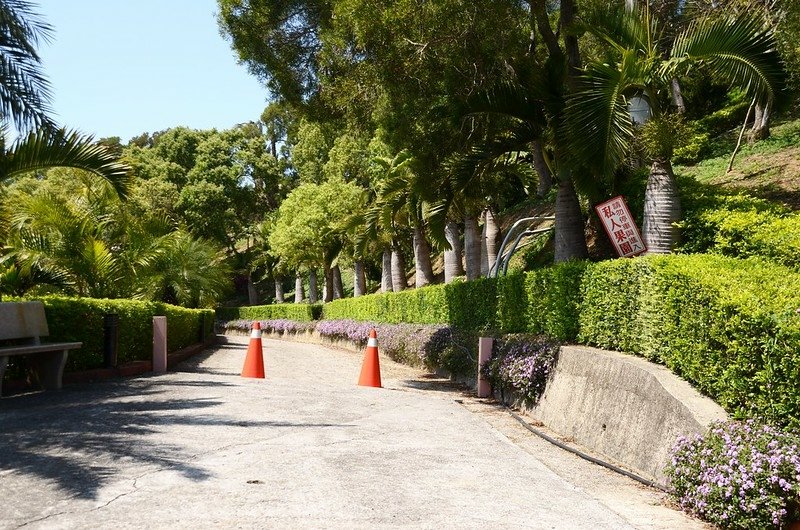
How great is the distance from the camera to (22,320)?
9.25 m

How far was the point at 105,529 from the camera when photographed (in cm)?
398

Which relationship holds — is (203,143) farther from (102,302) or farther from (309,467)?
(309,467)

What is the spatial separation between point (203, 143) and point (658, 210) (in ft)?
168

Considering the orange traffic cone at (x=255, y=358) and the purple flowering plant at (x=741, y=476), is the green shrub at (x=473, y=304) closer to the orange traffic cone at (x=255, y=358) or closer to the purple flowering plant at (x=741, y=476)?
the orange traffic cone at (x=255, y=358)

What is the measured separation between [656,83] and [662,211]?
5.87 feet

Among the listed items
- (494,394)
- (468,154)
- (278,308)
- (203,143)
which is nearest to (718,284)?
(494,394)

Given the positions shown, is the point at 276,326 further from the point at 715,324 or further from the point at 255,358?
the point at 715,324

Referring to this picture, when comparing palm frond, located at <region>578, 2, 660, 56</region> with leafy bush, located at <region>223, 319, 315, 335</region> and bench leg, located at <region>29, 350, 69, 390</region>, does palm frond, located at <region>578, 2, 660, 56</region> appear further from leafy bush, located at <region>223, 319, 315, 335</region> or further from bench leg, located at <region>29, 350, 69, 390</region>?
leafy bush, located at <region>223, 319, 315, 335</region>

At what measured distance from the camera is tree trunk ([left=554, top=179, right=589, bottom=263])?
12.5 metres

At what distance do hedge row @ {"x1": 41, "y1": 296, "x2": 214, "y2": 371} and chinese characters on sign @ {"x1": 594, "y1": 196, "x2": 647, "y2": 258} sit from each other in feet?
23.7

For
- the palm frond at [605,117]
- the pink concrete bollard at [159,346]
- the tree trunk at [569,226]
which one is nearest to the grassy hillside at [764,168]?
the tree trunk at [569,226]

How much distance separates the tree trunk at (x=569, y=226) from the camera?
12.5 m

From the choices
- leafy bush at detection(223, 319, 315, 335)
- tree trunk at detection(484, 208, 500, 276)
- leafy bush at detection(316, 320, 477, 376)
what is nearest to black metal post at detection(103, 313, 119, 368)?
leafy bush at detection(316, 320, 477, 376)

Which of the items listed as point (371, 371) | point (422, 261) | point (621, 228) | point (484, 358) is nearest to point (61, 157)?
point (371, 371)
